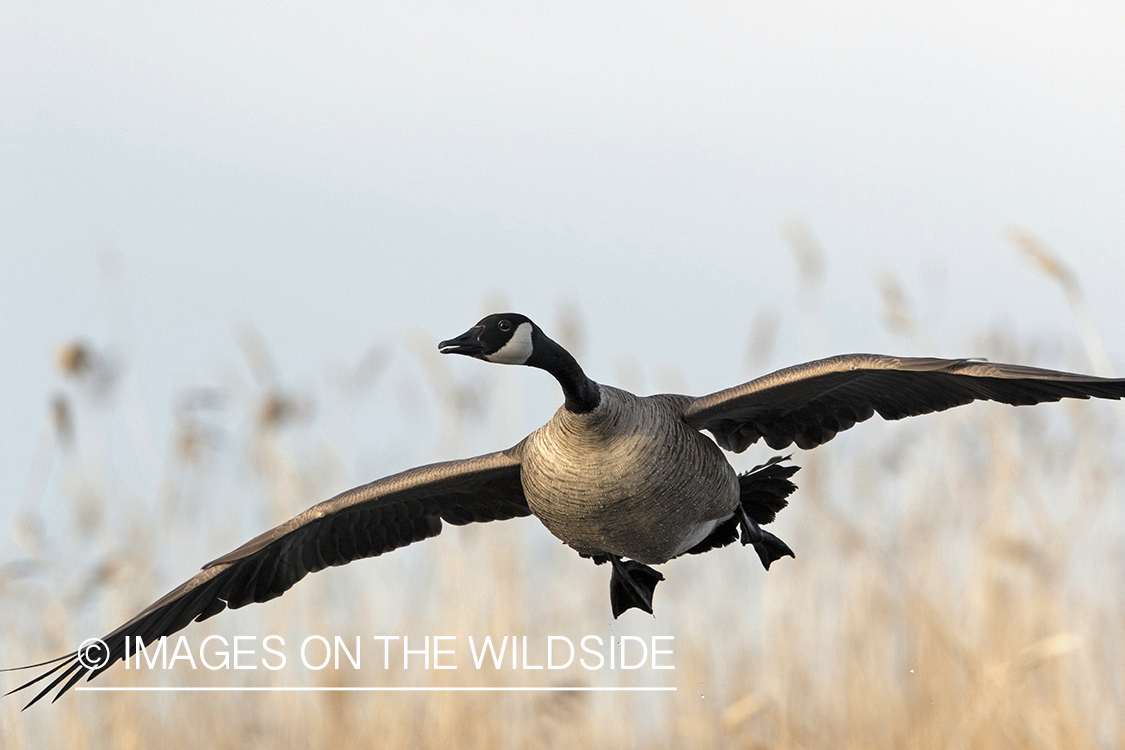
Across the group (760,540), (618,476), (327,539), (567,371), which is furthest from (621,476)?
(327,539)

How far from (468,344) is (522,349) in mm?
166

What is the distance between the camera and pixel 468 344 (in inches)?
132

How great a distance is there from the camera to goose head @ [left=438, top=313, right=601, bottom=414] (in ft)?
10.8

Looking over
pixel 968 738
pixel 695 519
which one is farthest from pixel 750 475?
pixel 968 738

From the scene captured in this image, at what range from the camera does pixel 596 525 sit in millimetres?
3494

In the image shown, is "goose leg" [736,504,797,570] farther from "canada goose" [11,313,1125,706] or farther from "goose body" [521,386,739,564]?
"goose body" [521,386,739,564]

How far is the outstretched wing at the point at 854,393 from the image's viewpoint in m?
3.40

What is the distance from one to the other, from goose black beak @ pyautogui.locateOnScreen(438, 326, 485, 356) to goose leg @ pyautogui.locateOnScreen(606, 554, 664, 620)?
1.17m

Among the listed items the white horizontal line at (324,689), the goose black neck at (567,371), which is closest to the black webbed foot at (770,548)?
the goose black neck at (567,371)

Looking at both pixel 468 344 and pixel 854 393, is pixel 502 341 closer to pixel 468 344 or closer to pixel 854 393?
pixel 468 344

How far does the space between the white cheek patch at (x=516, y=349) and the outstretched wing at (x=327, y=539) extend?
94cm

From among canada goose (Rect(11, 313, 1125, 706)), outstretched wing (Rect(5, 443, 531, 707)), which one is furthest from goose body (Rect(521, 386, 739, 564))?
outstretched wing (Rect(5, 443, 531, 707))

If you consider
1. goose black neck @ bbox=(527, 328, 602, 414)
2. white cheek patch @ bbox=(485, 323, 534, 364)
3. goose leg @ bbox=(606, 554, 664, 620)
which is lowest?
goose leg @ bbox=(606, 554, 664, 620)

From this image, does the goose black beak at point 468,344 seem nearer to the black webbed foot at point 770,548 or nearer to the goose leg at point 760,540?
the goose leg at point 760,540
